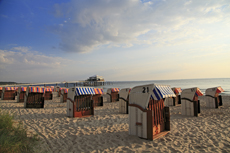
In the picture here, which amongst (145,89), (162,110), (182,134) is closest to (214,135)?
(182,134)

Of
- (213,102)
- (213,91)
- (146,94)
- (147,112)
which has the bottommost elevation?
(213,102)

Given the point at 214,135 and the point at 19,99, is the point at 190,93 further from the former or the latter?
the point at 19,99

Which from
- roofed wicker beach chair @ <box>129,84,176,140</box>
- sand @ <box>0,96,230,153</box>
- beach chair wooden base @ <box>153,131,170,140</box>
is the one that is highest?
roofed wicker beach chair @ <box>129,84,176,140</box>

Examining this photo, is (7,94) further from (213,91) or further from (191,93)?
(213,91)

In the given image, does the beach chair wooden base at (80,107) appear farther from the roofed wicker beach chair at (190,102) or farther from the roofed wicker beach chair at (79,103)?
the roofed wicker beach chair at (190,102)

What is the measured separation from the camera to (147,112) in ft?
14.7

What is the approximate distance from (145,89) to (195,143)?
7.21ft

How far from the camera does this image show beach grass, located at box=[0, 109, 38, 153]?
3.47 meters

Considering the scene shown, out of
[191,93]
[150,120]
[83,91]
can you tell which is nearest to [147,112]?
[150,120]

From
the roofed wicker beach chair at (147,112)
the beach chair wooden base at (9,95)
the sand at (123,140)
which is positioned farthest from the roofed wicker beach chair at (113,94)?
the beach chair wooden base at (9,95)

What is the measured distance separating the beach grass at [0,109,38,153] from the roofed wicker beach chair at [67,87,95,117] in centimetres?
316

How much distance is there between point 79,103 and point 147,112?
4.98m

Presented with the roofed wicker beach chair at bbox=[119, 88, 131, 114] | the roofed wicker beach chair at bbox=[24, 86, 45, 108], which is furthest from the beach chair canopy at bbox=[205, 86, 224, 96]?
the roofed wicker beach chair at bbox=[24, 86, 45, 108]

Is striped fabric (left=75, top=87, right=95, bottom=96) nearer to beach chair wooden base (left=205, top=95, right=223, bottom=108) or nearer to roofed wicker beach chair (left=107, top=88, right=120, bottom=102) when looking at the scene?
roofed wicker beach chair (left=107, top=88, right=120, bottom=102)
